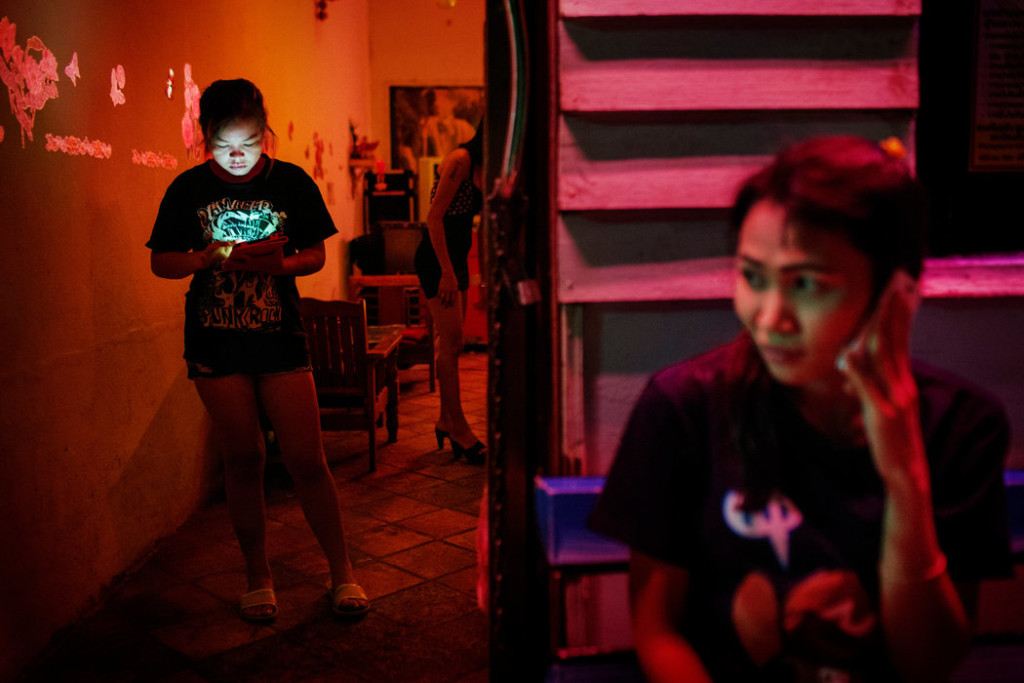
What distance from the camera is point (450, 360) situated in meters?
4.95

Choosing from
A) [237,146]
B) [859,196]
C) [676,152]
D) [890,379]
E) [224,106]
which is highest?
[224,106]

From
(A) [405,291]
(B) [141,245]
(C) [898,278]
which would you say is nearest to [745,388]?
(C) [898,278]

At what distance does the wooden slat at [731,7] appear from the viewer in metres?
1.84

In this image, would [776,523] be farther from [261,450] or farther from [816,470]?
[261,450]

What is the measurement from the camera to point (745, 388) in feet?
4.31

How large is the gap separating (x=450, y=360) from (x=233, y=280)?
221 cm

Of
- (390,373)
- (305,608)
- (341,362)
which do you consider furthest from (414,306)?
(305,608)

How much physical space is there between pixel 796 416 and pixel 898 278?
25cm

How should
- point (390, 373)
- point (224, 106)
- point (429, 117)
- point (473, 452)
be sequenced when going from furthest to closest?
point (429, 117)
point (390, 373)
point (473, 452)
point (224, 106)

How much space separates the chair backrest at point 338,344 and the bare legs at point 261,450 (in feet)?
5.65

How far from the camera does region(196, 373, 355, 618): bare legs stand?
285 cm

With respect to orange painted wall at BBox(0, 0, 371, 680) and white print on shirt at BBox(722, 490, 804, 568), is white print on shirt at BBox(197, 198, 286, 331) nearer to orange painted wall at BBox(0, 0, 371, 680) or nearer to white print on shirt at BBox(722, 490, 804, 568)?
orange painted wall at BBox(0, 0, 371, 680)

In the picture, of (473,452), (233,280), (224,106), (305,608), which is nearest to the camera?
A: (224,106)

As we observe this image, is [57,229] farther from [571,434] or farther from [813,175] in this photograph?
[813,175]
